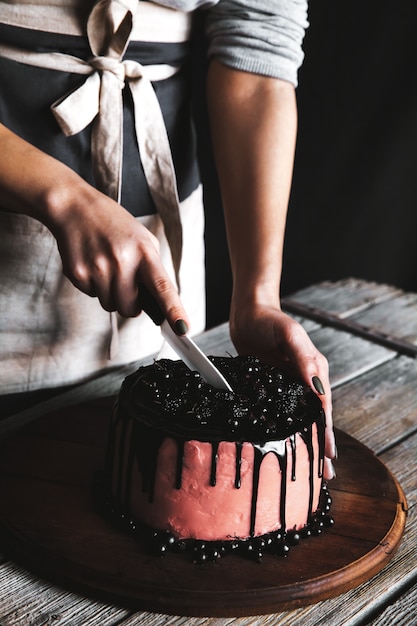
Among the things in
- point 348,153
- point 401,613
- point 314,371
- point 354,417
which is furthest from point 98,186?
point 348,153

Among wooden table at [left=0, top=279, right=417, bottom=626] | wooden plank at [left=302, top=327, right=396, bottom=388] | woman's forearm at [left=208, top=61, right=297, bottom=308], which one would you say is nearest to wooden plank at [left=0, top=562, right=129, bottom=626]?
wooden table at [left=0, top=279, right=417, bottom=626]

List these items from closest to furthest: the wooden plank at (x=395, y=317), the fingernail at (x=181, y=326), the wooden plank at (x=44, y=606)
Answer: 1. the wooden plank at (x=44, y=606)
2. the fingernail at (x=181, y=326)
3. the wooden plank at (x=395, y=317)

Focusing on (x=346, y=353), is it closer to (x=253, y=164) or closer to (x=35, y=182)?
(x=253, y=164)

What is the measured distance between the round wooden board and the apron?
24 cm

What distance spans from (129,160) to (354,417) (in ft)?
2.08

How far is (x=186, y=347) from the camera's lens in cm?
104

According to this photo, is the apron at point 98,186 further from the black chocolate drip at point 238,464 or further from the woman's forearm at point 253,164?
the black chocolate drip at point 238,464

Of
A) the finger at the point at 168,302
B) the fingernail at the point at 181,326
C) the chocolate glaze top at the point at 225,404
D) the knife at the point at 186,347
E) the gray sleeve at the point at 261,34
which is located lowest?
the chocolate glaze top at the point at 225,404

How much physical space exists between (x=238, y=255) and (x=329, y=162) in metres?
1.76

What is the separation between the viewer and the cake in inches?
38.2

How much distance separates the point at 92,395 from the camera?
137 cm

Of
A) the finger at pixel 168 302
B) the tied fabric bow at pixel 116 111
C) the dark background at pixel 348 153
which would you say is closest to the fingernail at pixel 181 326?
the finger at pixel 168 302

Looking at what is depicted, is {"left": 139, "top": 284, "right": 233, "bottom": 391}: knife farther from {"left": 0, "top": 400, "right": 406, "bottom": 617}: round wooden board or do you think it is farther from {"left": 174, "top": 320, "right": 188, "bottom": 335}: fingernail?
{"left": 0, "top": 400, "right": 406, "bottom": 617}: round wooden board

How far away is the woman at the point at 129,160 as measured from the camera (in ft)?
3.74
